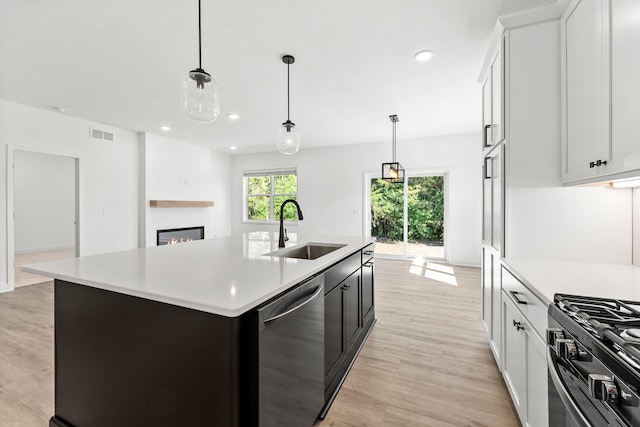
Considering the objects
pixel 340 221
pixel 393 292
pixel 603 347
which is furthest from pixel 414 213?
pixel 603 347

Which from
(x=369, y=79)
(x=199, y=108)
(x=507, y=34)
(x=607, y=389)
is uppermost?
(x=369, y=79)

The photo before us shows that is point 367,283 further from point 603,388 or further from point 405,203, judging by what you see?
point 405,203

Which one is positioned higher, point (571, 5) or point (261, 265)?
point (571, 5)

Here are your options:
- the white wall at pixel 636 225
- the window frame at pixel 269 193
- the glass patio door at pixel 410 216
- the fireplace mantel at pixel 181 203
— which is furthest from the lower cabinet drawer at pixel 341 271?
the window frame at pixel 269 193

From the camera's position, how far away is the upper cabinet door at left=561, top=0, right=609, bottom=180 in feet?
4.33

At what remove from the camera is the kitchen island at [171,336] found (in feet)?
3.23

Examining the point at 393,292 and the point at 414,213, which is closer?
the point at 393,292

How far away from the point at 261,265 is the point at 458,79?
10.1 ft

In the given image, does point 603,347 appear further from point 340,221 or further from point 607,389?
point 340,221

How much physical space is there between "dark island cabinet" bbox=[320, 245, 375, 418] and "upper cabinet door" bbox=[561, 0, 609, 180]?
144cm

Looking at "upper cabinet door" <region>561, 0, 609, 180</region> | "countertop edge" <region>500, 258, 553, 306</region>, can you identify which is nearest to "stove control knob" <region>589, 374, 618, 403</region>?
"countertop edge" <region>500, 258, 553, 306</region>

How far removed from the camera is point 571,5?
159cm

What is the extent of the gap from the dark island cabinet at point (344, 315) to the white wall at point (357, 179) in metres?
3.88

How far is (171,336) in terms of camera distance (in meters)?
1.07
